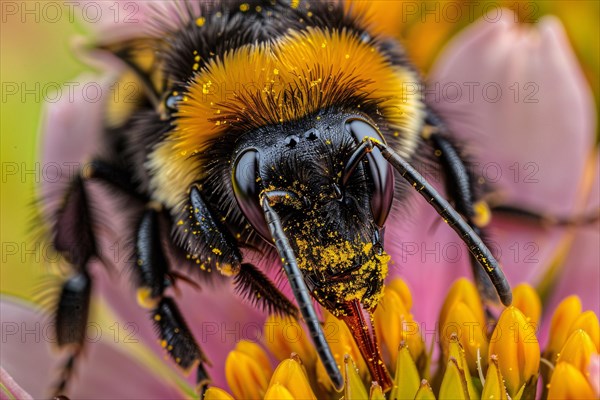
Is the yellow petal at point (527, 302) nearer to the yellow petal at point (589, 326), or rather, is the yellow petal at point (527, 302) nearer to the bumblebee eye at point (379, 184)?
the yellow petal at point (589, 326)

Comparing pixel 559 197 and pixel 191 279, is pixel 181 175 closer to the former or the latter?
pixel 191 279

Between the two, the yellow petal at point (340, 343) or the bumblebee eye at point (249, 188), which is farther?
Result: the yellow petal at point (340, 343)

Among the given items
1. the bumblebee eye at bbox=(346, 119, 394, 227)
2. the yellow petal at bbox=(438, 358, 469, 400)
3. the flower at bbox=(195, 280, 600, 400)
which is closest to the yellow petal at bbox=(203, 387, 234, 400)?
the flower at bbox=(195, 280, 600, 400)

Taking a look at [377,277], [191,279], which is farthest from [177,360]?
Result: [377,277]

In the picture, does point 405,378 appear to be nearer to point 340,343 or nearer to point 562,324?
point 340,343

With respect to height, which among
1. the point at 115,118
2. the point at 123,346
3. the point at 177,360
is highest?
the point at 115,118

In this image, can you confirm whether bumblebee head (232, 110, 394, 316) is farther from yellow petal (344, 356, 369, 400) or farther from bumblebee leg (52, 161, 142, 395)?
bumblebee leg (52, 161, 142, 395)

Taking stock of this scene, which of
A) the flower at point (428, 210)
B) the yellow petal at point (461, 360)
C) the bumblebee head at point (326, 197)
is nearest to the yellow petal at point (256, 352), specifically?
the flower at point (428, 210)
